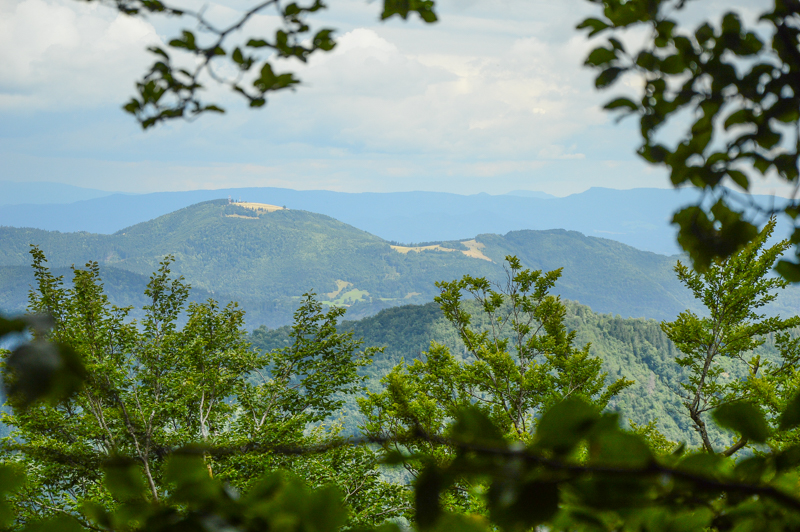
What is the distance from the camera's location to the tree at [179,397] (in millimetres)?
8828

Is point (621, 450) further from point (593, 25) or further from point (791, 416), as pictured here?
point (593, 25)

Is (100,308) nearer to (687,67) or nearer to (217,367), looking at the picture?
(217,367)

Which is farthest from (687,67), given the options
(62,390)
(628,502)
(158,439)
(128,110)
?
(158,439)

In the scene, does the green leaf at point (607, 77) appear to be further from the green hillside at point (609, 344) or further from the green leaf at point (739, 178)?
the green hillside at point (609, 344)

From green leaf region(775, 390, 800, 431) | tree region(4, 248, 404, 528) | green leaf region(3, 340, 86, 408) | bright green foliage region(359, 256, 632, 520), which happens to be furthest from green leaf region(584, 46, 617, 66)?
bright green foliage region(359, 256, 632, 520)

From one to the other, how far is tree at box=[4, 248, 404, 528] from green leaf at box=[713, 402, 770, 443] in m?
7.69

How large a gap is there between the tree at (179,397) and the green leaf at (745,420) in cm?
769

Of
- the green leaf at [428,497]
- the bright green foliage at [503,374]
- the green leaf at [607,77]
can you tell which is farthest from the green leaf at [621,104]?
the bright green foliage at [503,374]

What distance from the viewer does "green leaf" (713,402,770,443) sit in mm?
730

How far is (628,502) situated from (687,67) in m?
1.31

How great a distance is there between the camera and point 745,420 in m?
0.75

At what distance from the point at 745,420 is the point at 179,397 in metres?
12.0

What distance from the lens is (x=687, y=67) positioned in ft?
4.70

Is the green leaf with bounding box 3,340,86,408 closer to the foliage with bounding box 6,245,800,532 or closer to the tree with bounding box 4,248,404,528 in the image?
the foliage with bounding box 6,245,800,532
